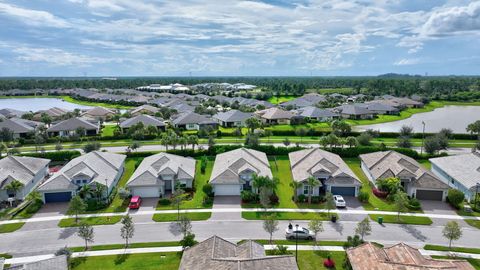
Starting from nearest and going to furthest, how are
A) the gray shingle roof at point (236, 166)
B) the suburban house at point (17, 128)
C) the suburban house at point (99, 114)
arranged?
the gray shingle roof at point (236, 166), the suburban house at point (17, 128), the suburban house at point (99, 114)

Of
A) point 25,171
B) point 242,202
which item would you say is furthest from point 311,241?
point 25,171

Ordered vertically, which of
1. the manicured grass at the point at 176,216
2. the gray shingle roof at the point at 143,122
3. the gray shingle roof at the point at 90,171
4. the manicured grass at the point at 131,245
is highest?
the gray shingle roof at the point at 143,122

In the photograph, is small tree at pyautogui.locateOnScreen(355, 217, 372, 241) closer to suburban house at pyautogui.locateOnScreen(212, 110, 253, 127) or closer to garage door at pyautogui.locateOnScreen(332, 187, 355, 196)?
garage door at pyautogui.locateOnScreen(332, 187, 355, 196)

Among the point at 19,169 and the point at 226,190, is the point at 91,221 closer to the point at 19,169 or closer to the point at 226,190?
the point at 226,190

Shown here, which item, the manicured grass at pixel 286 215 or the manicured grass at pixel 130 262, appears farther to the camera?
the manicured grass at pixel 286 215

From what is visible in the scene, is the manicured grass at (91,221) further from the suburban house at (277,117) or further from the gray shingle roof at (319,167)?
the suburban house at (277,117)

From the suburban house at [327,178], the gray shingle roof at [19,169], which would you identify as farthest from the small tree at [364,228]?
the gray shingle roof at [19,169]
